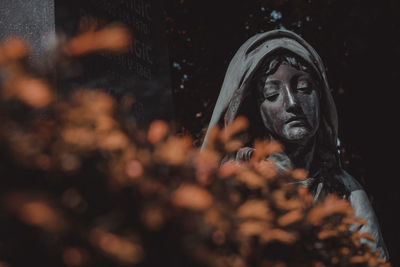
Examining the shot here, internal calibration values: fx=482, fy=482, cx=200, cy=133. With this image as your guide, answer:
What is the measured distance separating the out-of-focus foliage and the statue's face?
156cm

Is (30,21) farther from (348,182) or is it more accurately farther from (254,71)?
(348,182)

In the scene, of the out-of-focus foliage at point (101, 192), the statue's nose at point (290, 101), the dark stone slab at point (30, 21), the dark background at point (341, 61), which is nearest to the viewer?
the out-of-focus foliage at point (101, 192)

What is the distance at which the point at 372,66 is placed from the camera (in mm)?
Result: 5930

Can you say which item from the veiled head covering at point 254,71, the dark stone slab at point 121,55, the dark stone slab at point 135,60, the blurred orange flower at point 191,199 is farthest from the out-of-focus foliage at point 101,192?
the veiled head covering at point 254,71

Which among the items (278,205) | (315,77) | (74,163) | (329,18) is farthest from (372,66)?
(74,163)

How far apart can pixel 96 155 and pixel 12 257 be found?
0.69 ft

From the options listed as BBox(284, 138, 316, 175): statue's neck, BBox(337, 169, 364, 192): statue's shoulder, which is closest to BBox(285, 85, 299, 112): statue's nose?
BBox(284, 138, 316, 175): statue's neck

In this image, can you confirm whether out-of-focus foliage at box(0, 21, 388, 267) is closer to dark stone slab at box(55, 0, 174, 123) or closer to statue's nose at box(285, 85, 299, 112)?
dark stone slab at box(55, 0, 174, 123)

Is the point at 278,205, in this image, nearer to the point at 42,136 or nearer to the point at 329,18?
the point at 42,136

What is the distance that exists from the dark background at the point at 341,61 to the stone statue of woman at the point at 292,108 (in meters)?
2.64

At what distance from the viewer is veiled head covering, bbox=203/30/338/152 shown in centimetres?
259

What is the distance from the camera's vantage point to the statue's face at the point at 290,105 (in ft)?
8.23

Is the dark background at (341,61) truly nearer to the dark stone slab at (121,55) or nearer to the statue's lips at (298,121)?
the dark stone slab at (121,55)

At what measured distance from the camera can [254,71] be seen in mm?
2586
